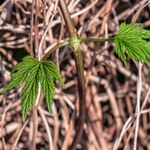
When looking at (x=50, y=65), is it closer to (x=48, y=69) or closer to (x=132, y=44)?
(x=48, y=69)

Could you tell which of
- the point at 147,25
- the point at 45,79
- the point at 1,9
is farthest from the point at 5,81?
the point at 147,25

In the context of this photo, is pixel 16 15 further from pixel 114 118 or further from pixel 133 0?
pixel 114 118

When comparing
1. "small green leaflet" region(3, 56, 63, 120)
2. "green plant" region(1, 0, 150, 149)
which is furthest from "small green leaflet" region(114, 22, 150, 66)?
"small green leaflet" region(3, 56, 63, 120)

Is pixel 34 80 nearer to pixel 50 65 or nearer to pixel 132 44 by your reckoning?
pixel 50 65

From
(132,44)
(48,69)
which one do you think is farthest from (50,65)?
(132,44)

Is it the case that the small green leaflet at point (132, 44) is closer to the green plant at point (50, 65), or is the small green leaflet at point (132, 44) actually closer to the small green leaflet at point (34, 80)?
the green plant at point (50, 65)

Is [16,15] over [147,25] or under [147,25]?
over
